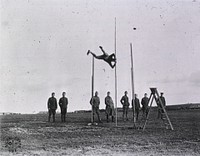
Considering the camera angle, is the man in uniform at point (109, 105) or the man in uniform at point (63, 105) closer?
the man in uniform at point (63, 105)

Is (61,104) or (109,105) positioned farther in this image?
(109,105)

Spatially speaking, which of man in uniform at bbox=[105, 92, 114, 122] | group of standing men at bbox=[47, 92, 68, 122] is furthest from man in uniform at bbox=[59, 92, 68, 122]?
man in uniform at bbox=[105, 92, 114, 122]

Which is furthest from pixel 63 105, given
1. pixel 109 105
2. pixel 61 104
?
pixel 109 105

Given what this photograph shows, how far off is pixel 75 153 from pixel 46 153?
76 centimetres

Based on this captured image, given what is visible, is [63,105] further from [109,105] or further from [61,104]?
[109,105]

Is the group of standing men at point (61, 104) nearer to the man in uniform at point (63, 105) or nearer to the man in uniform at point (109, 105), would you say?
the man in uniform at point (63, 105)

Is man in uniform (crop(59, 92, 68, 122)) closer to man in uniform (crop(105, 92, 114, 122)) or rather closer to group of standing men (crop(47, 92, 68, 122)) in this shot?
group of standing men (crop(47, 92, 68, 122))

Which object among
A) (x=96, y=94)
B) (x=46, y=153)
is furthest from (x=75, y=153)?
(x=96, y=94)

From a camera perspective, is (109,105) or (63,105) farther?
(109,105)

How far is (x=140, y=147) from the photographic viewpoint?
29.7ft

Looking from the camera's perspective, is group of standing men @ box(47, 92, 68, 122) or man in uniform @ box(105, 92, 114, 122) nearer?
group of standing men @ box(47, 92, 68, 122)

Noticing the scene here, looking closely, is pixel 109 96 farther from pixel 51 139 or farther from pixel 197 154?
pixel 197 154

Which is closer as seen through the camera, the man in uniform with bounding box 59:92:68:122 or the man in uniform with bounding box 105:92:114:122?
the man in uniform with bounding box 59:92:68:122

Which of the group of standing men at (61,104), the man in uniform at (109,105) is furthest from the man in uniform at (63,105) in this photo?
the man in uniform at (109,105)
